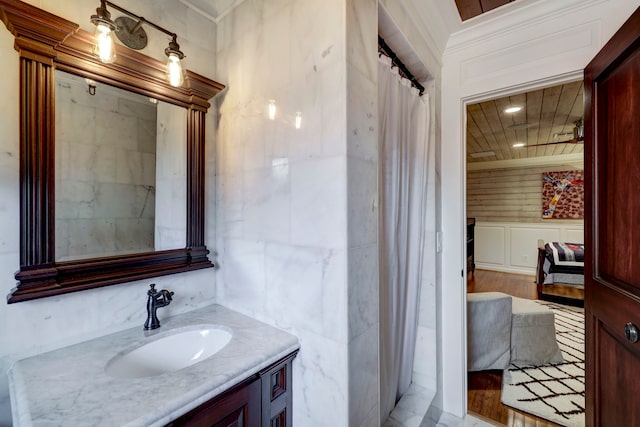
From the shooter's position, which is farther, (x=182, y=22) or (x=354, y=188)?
(x=182, y=22)

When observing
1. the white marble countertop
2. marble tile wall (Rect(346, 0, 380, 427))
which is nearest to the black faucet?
the white marble countertop

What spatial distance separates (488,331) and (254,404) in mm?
2102

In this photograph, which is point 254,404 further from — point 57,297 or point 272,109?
point 272,109

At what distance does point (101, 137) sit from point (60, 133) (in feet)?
0.44

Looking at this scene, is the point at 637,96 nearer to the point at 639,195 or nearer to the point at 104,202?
the point at 639,195

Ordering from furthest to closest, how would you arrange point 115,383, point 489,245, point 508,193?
point 489,245 → point 508,193 → point 115,383

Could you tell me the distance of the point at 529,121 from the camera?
3.28 metres

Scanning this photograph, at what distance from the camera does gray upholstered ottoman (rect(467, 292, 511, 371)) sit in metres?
2.17

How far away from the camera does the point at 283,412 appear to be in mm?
1037

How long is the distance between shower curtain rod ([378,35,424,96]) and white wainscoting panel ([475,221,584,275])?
568cm

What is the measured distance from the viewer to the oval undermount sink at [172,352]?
98 centimetres

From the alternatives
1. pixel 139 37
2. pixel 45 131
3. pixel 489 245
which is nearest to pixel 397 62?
pixel 139 37

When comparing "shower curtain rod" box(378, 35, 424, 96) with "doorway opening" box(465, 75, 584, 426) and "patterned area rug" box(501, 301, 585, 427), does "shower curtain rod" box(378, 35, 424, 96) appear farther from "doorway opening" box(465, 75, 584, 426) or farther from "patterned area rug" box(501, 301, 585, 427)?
"patterned area rug" box(501, 301, 585, 427)

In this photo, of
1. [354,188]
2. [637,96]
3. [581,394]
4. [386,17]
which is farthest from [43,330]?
[581,394]
